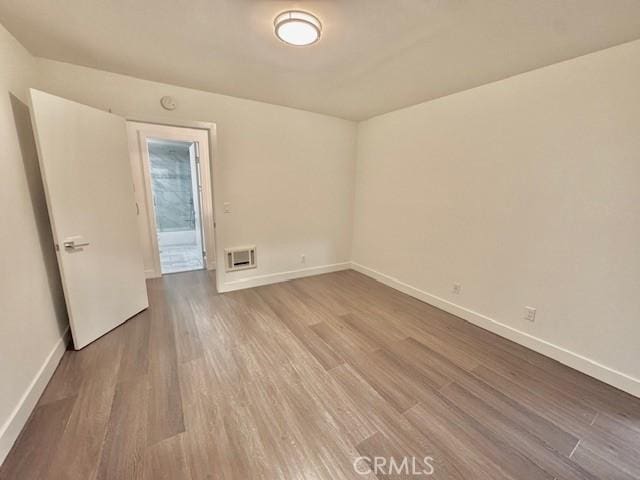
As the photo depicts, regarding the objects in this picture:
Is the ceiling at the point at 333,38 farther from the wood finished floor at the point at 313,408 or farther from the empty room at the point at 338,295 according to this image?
the wood finished floor at the point at 313,408

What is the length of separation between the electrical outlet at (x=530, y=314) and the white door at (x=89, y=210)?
3765mm

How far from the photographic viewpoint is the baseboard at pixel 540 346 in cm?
178

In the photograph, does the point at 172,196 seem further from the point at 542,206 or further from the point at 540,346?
the point at 540,346

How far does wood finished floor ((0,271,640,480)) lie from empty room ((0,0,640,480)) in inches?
0.6

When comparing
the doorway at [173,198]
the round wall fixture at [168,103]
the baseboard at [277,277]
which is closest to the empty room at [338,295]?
the round wall fixture at [168,103]

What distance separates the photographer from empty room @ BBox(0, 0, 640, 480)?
1373 mm

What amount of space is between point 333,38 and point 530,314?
107 inches

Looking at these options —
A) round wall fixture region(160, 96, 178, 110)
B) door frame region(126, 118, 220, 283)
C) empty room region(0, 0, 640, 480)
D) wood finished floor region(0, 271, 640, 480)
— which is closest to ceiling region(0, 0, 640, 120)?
empty room region(0, 0, 640, 480)

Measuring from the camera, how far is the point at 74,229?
1990 mm

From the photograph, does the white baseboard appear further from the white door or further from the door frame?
the white door

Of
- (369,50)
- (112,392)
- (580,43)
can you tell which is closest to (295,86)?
(369,50)

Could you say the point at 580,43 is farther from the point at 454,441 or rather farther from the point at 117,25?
the point at 117,25

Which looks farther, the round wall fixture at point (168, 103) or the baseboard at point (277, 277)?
the baseboard at point (277, 277)

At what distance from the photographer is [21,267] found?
62.2 inches
